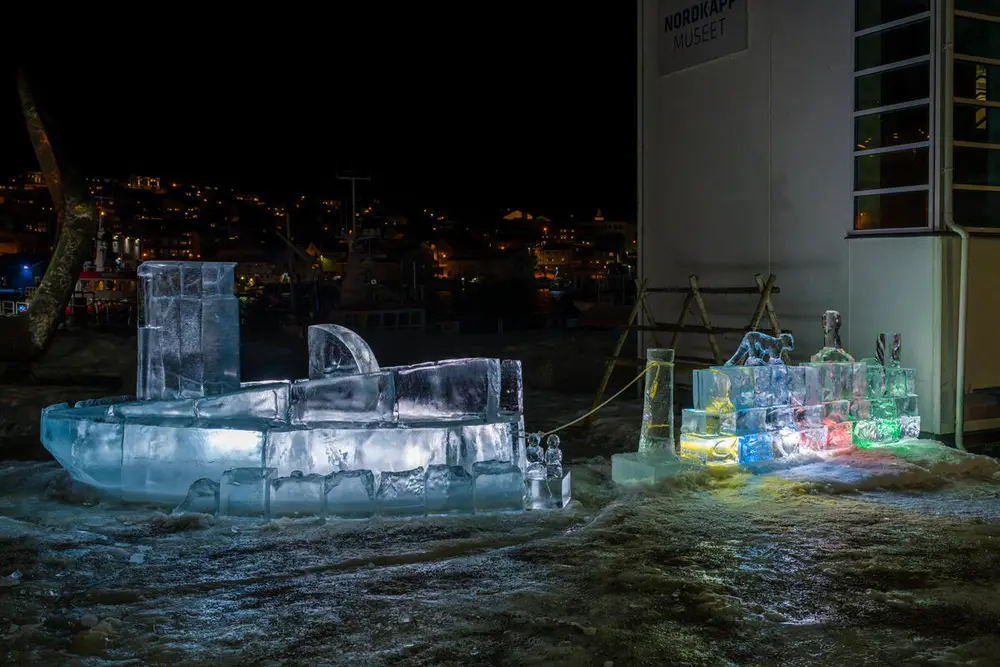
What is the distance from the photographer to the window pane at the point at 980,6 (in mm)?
10211

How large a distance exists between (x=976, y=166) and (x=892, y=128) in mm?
994

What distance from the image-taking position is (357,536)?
6531mm

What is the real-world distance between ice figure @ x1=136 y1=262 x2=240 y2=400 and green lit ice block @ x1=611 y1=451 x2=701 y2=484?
3.68 metres

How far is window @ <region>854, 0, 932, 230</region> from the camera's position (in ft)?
33.8

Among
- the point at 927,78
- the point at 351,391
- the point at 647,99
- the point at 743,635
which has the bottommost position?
the point at 743,635

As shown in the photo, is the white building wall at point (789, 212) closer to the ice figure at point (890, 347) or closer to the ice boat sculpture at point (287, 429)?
the ice figure at point (890, 347)

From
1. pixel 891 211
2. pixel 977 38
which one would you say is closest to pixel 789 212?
pixel 891 211

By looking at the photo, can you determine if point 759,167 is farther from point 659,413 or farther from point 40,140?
point 40,140

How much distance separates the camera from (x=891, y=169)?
10.8 metres

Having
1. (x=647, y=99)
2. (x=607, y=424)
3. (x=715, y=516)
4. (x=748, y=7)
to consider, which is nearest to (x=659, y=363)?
(x=715, y=516)

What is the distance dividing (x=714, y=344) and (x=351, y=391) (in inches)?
194

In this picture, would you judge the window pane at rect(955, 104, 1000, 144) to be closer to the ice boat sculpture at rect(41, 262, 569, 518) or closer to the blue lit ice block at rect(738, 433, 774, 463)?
the blue lit ice block at rect(738, 433, 774, 463)

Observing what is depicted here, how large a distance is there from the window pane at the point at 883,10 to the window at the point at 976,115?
407 mm

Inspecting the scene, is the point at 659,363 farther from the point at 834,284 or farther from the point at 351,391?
the point at 834,284
